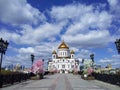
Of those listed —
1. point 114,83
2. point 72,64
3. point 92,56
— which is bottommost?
point 114,83

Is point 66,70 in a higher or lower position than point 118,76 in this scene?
higher

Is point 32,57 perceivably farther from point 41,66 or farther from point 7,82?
point 7,82

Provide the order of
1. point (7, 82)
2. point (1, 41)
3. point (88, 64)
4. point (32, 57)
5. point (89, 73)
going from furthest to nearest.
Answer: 1. point (32, 57)
2. point (88, 64)
3. point (89, 73)
4. point (7, 82)
5. point (1, 41)

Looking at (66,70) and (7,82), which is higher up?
(66,70)

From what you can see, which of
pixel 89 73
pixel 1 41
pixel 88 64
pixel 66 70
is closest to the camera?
pixel 1 41

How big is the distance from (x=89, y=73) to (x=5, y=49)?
1124 inches

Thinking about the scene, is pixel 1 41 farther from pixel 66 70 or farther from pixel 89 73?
pixel 66 70

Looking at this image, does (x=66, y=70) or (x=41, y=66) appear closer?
(x=41, y=66)

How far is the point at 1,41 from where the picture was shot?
28.4 metres

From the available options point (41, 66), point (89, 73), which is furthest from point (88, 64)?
point (41, 66)

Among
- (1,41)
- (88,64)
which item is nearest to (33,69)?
(88,64)

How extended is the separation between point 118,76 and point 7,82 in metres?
13.2

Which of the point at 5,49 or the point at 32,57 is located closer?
the point at 5,49

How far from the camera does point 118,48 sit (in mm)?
30000
